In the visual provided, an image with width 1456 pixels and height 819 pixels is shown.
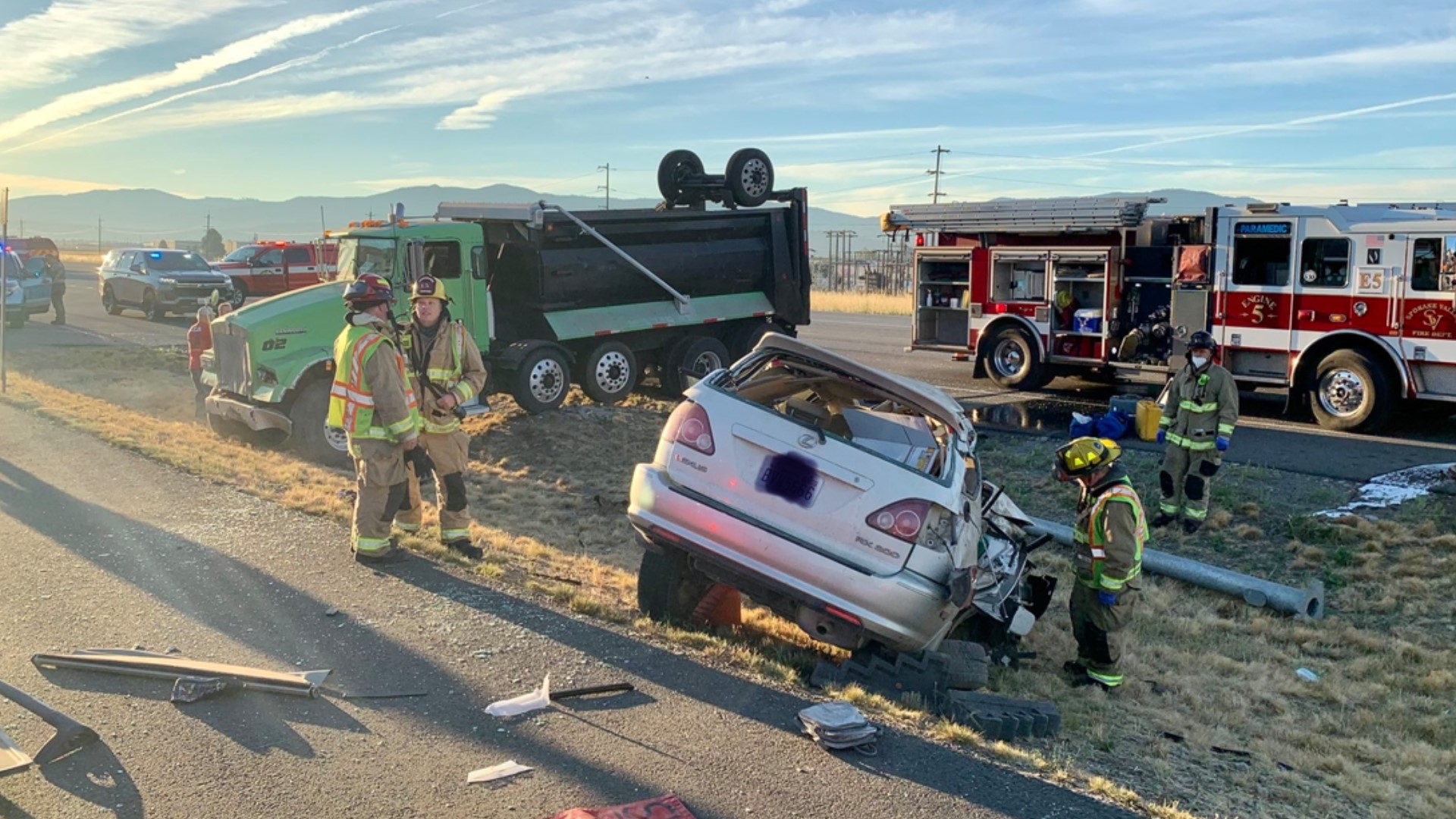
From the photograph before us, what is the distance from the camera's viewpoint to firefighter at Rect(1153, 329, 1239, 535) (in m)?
8.52

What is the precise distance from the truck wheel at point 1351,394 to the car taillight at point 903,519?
31.1ft

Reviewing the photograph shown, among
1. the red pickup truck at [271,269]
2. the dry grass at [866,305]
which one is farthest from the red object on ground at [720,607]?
the dry grass at [866,305]

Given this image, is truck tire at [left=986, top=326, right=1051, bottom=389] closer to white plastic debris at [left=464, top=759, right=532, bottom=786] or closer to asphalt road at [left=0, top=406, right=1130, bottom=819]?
asphalt road at [left=0, top=406, right=1130, bottom=819]

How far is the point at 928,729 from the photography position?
4398mm

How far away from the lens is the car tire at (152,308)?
89.0ft

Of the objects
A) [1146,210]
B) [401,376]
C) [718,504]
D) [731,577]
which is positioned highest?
[1146,210]

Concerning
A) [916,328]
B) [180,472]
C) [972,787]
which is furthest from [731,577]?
[916,328]

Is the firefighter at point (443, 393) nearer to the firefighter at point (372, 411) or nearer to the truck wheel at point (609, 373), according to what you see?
the firefighter at point (372, 411)

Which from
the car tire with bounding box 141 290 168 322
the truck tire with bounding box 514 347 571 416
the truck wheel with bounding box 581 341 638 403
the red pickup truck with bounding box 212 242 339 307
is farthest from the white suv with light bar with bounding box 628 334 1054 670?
the car tire with bounding box 141 290 168 322

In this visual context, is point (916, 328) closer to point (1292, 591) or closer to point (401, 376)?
point (1292, 591)

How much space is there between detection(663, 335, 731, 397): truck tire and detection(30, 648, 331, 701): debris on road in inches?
358

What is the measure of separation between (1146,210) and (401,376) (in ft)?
35.8

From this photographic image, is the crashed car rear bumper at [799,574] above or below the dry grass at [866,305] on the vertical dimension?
below

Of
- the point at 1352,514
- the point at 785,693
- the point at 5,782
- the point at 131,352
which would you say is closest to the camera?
the point at 5,782
